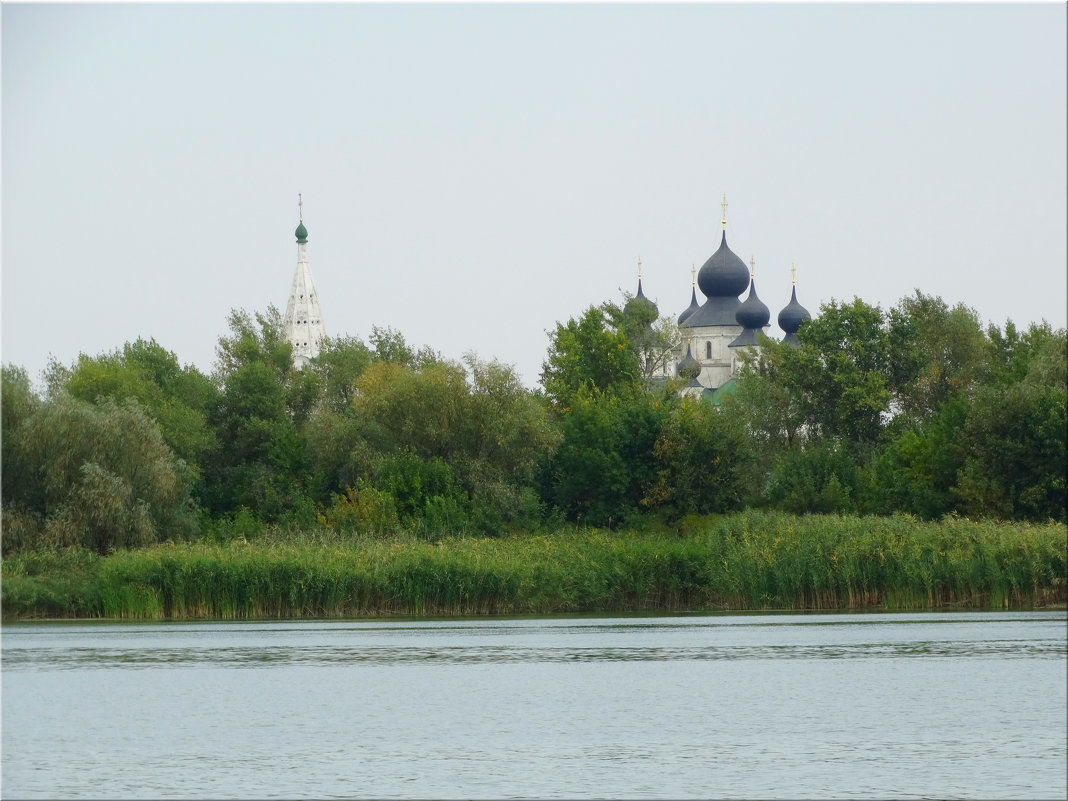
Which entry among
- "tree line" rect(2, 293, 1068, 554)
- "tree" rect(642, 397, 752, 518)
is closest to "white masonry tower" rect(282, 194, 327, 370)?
"tree line" rect(2, 293, 1068, 554)

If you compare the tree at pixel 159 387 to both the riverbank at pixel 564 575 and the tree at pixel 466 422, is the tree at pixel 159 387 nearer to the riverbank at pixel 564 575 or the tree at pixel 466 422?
the tree at pixel 466 422

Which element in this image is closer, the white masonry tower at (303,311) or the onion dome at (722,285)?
the onion dome at (722,285)

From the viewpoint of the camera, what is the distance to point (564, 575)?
4275 cm

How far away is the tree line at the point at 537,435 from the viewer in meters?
45.5

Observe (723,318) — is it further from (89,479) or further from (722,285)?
(89,479)

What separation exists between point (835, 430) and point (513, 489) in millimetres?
20494

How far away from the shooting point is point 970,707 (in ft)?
84.5

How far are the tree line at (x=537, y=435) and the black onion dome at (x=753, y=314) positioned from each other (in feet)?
105

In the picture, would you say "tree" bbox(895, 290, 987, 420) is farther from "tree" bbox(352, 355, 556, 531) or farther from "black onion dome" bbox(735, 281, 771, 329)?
"black onion dome" bbox(735, 281, 771, 329)

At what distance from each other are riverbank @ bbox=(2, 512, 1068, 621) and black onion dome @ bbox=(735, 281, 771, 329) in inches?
2939

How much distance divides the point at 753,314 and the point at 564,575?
76.6m

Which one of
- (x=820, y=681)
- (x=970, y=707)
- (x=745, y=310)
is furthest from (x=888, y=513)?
(x=745, y=310)

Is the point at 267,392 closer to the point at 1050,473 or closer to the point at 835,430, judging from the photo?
the point at 835,430

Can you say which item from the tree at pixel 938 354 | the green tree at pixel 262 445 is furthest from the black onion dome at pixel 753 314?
the green tree at pixel 262 445
